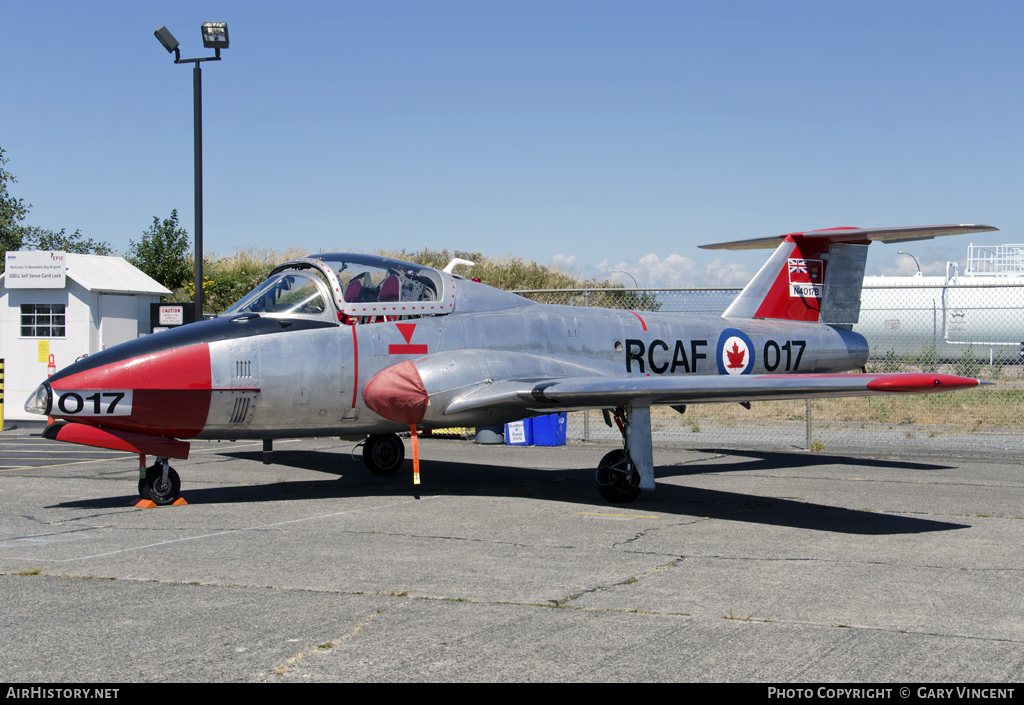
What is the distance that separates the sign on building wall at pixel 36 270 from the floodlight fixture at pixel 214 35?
22.0 feet

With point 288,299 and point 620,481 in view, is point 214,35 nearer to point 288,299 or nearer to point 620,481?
point 288,299

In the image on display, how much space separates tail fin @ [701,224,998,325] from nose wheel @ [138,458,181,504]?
8539 millimetres

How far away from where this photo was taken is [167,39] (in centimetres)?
1806

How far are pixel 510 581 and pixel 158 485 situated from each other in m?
5.22

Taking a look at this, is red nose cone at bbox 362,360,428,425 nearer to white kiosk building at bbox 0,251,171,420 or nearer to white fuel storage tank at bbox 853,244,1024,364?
white kiosk building at bbox 0,251,171,420

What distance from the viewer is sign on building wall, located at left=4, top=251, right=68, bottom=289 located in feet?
68.5

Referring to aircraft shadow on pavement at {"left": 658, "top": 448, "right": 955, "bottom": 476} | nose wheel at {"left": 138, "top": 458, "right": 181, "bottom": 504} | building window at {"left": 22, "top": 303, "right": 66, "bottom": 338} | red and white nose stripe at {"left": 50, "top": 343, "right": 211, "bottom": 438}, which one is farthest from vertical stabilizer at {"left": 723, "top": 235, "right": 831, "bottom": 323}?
building window at {"left": 22, "top": 303, "right": 66, "bottom": 338}

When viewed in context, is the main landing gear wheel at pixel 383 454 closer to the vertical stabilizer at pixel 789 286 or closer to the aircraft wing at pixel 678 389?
the aircraft wing at pixel 678 389

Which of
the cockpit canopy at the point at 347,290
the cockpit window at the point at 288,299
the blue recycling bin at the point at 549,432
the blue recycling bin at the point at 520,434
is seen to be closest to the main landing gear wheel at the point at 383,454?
the cockpit canopy at the point at 347,290

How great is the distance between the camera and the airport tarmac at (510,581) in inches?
179

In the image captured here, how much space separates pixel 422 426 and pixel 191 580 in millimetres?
4233

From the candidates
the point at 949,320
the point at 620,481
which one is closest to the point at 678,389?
the point at 620,481
